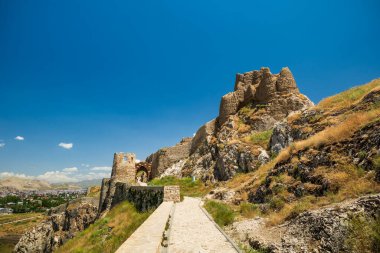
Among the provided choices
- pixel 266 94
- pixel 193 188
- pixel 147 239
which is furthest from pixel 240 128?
pixel 147 239

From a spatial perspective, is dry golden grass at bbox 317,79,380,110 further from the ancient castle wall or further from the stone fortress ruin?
the stone fortress ruin

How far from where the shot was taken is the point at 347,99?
16859 mm

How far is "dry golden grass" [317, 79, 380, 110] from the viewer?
16094 mm

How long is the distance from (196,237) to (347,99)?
14370 millimetres

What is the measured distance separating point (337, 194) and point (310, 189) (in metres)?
1.77

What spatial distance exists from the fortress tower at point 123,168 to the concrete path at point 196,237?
18655 mm

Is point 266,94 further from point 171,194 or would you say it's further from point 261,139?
point 171,194

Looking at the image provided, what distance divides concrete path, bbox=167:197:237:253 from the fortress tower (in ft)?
61.2

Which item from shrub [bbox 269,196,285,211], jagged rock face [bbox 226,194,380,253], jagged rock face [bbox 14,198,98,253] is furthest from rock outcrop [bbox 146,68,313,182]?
jagged rock face [bbox 226,194,380,253]

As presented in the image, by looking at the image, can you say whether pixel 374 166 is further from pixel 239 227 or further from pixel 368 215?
pixel 239 227

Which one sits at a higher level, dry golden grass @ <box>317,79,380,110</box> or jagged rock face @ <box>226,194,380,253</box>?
dry golden grass @ <box>317,79,380,110</box>

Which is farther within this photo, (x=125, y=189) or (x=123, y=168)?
(x=123, y=168)

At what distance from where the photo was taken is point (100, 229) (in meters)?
20.3

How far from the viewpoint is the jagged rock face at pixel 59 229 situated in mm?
29156
